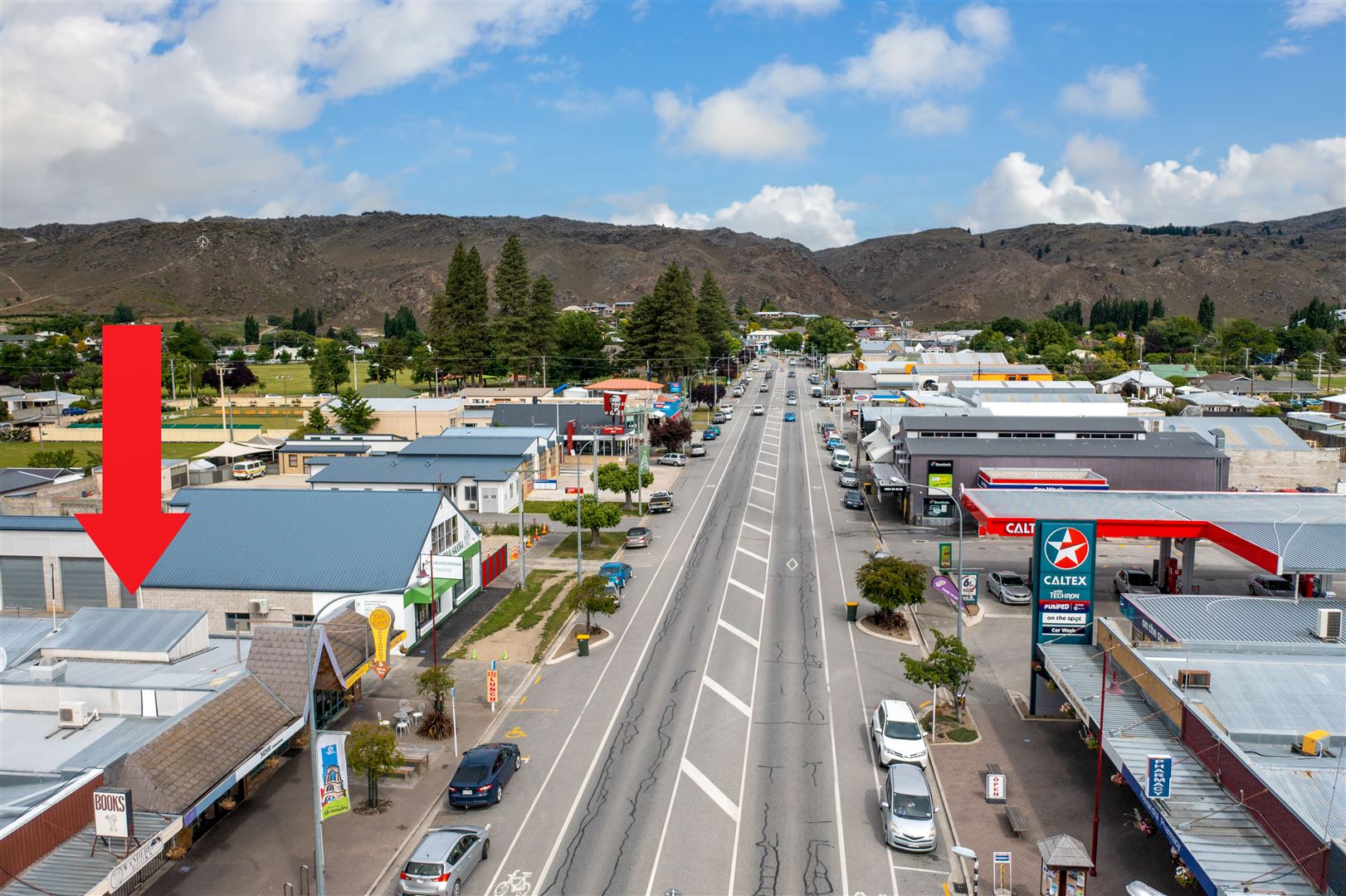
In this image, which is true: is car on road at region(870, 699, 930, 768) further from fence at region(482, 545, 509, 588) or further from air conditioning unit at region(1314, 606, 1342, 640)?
fence at region(482, 545, 509, 588)

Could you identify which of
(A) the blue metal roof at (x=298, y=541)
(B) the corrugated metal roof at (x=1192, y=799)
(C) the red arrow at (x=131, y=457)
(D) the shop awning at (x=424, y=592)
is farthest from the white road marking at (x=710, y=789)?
(C) the red arrow at (x=131, y=457)

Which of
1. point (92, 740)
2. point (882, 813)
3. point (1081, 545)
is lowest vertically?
point (882, 813)

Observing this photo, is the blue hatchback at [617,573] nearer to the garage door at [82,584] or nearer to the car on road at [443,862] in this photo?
the garage door at [82,584]

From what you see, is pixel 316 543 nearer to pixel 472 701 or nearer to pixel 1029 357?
pixel 472 701

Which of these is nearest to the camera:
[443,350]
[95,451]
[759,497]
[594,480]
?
[594,480]

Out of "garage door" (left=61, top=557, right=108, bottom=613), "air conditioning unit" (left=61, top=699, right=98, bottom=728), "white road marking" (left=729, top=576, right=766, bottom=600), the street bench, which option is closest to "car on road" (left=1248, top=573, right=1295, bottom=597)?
"white road marking" (left=729, top=576, right=766, bottom=600)

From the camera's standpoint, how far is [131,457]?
607 inches

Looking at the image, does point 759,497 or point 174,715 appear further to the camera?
point 759,497

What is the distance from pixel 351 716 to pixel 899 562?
22566 millimetres

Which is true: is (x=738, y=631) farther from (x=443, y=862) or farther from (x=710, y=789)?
(x=443, y=862)

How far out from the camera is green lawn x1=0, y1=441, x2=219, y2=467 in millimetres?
90062

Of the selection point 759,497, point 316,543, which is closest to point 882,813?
point 316,543

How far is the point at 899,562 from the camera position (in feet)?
131

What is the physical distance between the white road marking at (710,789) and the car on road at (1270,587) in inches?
1238
